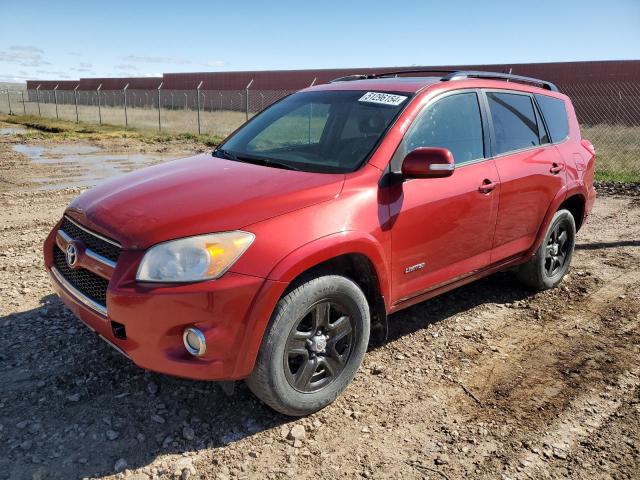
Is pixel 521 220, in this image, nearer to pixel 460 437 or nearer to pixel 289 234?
pixel 460 437

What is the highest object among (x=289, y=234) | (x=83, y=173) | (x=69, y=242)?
(x=289, y=234)

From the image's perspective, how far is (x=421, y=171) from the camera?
3.04 m

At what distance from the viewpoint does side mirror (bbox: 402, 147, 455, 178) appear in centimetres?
302

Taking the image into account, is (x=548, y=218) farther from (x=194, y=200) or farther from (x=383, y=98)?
(x=194, y=200)

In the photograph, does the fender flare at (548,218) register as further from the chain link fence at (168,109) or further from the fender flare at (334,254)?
the chain link fence at (168,109)

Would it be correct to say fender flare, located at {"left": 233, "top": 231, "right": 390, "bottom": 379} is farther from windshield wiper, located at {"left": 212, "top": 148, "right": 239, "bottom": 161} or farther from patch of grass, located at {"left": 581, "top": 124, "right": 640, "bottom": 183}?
patch of grass, located at {"left": 581, "top": 124, "right": 640, "bottom": 183}

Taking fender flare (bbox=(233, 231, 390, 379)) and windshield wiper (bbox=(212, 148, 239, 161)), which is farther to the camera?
windshield wiper (bbox=(212, 148, 239, 161))

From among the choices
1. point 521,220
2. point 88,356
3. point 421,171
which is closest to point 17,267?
point 88,356

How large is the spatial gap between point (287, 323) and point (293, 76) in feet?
124

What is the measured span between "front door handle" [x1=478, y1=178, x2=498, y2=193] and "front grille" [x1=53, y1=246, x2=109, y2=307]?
2.49 metres

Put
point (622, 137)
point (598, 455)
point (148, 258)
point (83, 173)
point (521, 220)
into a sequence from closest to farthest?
point (148, 258) → point (598, 455) → point (521, 220) → point (83, 173) → point (622, 137)

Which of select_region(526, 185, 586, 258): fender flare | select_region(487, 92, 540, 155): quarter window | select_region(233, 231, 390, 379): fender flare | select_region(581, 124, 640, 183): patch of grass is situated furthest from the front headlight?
select_region(581, 124, 640, 183): patch of grass

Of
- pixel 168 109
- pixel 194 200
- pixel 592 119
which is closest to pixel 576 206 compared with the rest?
pixel 194 200

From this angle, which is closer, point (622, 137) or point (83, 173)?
point (83, 173)
